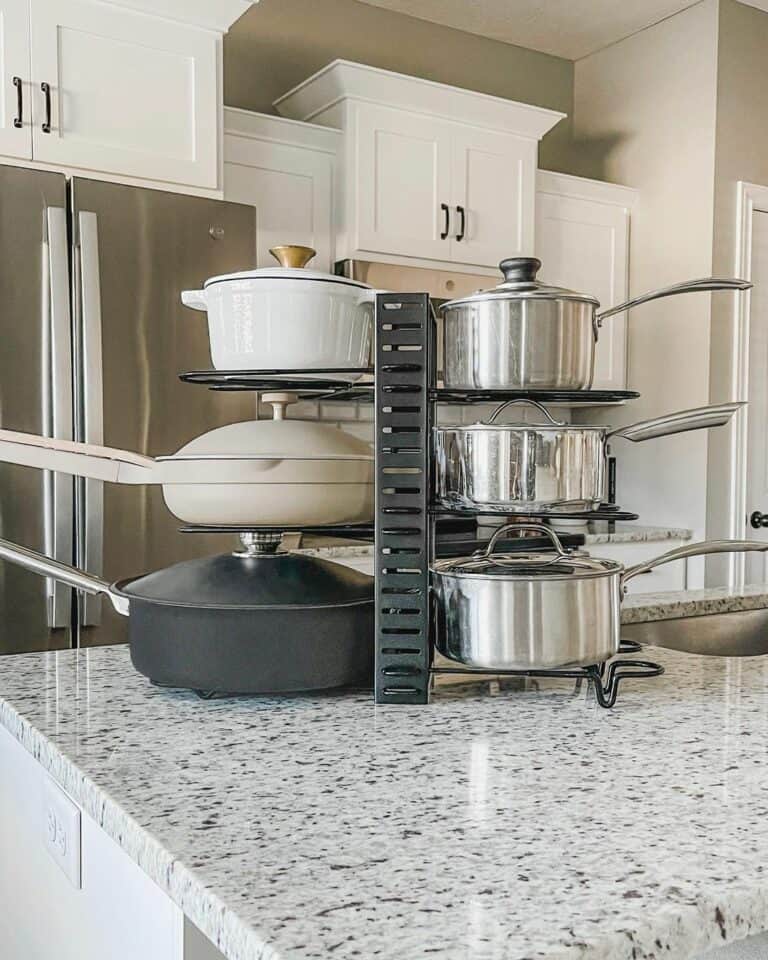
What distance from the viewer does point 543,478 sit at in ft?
3.19

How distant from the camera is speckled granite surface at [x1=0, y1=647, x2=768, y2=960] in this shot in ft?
1.84

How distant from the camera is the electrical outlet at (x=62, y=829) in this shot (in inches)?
34.1

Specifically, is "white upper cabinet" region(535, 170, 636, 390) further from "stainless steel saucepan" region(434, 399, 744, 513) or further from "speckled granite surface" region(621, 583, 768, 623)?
Answer: "stainless steel saucepan" region(434, 399, 744, 513)

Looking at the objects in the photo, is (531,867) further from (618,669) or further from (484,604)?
(618,669)

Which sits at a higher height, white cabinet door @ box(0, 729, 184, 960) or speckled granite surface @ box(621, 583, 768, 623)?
speckled granite surface @ box(621, 583, 768, 623)

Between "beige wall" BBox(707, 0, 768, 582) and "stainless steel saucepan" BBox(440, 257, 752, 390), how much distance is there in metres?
2.92

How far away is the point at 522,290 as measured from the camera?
1.02m

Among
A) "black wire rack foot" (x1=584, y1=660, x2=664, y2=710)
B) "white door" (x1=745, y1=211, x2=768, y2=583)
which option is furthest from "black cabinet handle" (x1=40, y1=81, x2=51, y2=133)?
"white door" (x1=745, y1=211, x2=768, y2=583)

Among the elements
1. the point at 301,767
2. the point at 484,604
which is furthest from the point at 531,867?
the point at 484,604

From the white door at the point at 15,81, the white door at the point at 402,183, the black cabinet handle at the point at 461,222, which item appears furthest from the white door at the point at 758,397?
the white door at the point at 15,81

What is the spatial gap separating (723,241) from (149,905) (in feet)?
11.8

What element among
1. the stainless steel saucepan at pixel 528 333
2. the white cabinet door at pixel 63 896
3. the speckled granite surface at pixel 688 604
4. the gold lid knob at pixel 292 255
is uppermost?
the gold lid knob at pixel 292 255

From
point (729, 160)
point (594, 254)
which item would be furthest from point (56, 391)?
point (729, 160)

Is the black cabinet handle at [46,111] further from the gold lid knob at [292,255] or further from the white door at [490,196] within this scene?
the gold lid knob at [292,255]
